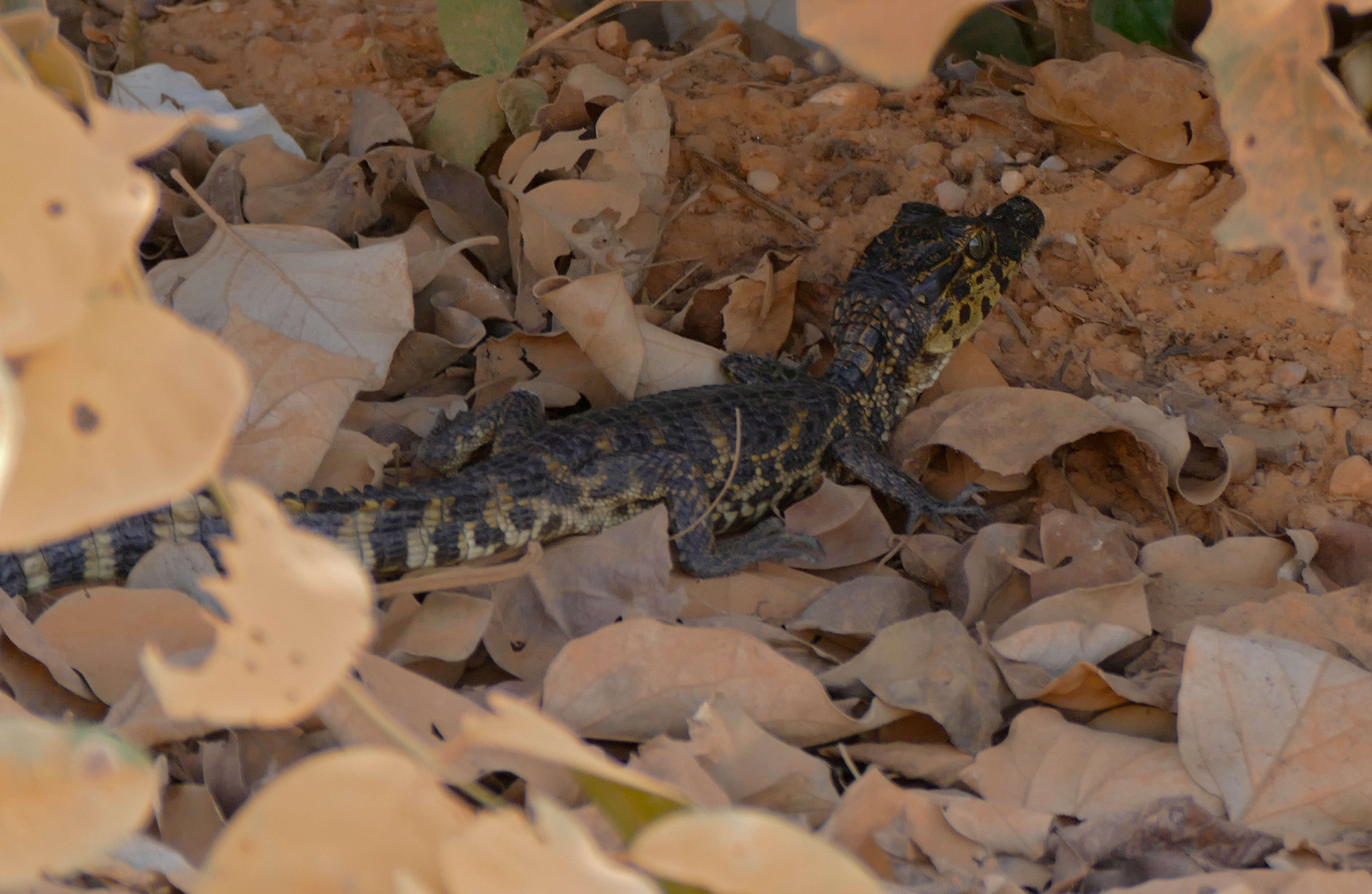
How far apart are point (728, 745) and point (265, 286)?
5.26 feet

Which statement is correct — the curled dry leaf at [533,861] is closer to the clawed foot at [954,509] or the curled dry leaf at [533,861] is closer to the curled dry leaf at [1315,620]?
the curled dry leaf at [1315,620]

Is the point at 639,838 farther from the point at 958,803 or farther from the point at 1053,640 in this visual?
the point at 1053,640

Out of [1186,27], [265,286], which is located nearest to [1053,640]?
[265,286]

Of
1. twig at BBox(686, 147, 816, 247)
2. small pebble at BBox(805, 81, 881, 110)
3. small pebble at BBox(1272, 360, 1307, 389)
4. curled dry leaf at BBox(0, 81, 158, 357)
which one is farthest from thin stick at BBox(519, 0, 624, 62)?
curled dry leaf at BBox(0, 81, 158, 357)

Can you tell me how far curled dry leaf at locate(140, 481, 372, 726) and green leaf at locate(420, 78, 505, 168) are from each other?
251 centimetres

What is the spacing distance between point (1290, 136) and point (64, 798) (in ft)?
4.30

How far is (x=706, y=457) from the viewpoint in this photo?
114 inches

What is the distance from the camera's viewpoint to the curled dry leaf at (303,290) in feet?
7.94

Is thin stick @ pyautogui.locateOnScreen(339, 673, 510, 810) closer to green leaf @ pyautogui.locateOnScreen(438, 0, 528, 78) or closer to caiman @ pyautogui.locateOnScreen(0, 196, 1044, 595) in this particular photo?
caiman @ pyautogui.locateOnScreen(0, 196, 1044, 595)

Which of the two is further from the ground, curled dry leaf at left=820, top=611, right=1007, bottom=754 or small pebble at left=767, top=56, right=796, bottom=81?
small pebble at left=767, top=56, right=796, bottom=81

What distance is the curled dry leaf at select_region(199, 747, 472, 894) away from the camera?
70 cm

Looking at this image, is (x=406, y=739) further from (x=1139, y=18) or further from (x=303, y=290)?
(x=1139, y=18)

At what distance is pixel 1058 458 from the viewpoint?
2.64m

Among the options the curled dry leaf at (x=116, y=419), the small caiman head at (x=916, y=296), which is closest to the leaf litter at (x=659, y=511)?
the curled dry leaf at (x=116, y=419)
